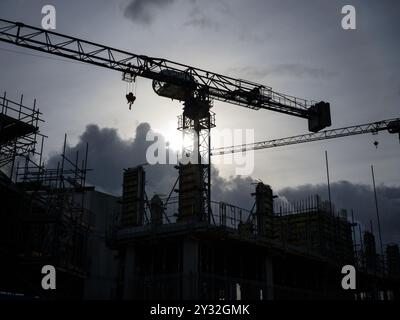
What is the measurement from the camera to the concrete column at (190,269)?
30.3 m

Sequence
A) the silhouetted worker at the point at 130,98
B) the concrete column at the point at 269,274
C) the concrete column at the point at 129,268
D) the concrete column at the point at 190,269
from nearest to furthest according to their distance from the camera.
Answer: the concrete column at the point at 190,269
the concrete column at the point at 129,268
the concrete column at the point at 269,274
the silhouetted worker at the point at 130,98

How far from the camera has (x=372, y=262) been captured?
174 ft

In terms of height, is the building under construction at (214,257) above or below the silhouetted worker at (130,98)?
below

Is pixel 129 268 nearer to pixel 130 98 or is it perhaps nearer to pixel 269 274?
pixel 269 274

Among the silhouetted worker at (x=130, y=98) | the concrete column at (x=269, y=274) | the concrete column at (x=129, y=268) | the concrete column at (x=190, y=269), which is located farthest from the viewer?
the silhouetted worker at (x=130, y=98)

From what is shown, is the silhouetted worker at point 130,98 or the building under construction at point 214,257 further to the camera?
the silhouetted worker at point 130,98

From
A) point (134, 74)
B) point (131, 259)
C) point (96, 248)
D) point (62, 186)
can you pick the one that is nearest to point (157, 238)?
Result: point (131, 259)

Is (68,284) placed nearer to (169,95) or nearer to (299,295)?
(299,295)

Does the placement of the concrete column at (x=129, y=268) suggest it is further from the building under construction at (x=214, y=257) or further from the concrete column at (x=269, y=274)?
the concrete column at (x=269, y=274)

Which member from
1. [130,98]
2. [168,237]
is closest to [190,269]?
[168,237]

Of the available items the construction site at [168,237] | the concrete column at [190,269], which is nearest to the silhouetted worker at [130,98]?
the construction site at [168,237]

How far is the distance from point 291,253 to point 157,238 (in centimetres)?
993

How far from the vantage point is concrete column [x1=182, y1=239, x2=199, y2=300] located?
3034 centimetres

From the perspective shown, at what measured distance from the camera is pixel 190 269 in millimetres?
32000
